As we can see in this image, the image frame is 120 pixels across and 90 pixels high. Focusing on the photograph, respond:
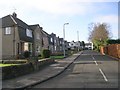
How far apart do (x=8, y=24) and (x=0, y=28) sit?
1560 millimetres

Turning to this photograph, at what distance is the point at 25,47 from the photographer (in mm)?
55906

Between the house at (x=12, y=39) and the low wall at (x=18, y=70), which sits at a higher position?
the house at (x=12, y=39)

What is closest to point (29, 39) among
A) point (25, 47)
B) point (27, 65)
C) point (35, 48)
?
point (25, 47)

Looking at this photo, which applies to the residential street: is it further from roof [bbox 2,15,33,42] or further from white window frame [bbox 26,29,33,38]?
white window frame [bbox 26,29,33,38]

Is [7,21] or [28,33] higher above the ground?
[7,21]

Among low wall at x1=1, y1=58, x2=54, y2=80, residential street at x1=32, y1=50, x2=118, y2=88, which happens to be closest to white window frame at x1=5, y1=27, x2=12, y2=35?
low wall at x1=1, y1=58, x2=54, y2=80

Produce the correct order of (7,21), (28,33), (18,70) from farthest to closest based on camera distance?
(28,33), (7,21), (18,70)

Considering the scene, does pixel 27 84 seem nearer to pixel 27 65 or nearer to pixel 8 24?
pixel 27 65

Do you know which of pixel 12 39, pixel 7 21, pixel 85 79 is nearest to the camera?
pixel 85 79

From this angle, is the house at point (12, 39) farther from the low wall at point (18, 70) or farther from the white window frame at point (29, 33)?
the low wall at point (18, 70)

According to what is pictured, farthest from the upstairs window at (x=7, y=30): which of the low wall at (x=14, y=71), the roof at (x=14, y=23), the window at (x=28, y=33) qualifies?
the low wall at (x=14, y=71)

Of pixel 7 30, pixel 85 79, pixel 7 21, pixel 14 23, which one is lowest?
pixel 85 79

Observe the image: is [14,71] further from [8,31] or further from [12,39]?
[8,31]

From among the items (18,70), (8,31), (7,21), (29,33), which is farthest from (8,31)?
(18,70)
